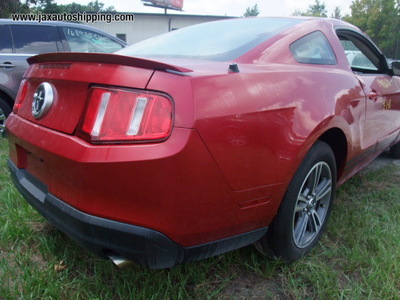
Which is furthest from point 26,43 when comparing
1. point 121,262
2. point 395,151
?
point 395,151

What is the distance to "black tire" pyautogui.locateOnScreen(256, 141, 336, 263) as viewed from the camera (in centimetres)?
175

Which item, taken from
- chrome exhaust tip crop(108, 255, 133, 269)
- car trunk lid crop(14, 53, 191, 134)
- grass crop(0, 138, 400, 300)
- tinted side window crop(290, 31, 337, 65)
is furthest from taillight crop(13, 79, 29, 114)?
tinted side window crop(290, 31, 337, 65)

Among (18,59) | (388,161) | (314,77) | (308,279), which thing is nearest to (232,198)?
(308,279)

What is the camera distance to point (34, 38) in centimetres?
470

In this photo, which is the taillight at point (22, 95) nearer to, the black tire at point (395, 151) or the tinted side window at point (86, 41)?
the tinted side window at point (86, 41)

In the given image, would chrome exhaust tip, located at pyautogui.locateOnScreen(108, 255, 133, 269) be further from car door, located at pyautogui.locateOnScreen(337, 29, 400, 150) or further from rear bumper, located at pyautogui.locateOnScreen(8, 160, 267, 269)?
car door, located at pyautogui.locateOnScreen(337, 29, 400, 150)

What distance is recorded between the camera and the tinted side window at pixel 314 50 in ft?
6.76

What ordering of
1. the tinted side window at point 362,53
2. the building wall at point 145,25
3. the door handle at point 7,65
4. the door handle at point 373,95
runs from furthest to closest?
the building wall at point 145,25 → the door handle at point 7,65 → the tinted side window at point 362,53 → the door handle at point 373,95

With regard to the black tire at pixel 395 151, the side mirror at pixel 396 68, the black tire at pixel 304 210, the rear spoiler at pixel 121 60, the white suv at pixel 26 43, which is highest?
the rear spoiler at pixel 121 60

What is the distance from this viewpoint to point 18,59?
14.6 feet

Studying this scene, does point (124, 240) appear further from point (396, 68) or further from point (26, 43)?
point (26, 43)

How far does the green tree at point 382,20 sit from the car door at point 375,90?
3096cm

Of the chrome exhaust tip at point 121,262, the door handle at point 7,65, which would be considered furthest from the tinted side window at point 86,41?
the chrome exhaust tip at point 121,262

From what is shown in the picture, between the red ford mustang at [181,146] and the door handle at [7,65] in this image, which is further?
the door handle at [7,65]
